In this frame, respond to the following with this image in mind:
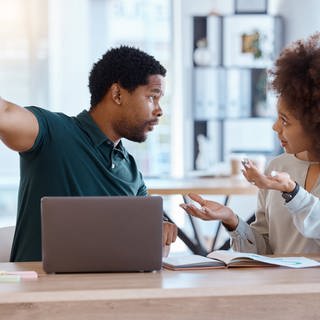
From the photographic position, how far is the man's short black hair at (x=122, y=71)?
96.3 inches

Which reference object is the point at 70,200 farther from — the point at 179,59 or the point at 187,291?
the point at 179,59

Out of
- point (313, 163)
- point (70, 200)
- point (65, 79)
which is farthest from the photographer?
point (65, 79)

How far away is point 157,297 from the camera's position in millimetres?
1546

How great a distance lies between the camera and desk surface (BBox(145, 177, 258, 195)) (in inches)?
155

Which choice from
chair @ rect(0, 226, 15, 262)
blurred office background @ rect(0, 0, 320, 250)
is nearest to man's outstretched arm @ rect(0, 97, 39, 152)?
chair @ rect(0, 226, 15, 262)

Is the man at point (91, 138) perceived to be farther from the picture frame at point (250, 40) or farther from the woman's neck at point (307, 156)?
the picture frame at point (250, 40)

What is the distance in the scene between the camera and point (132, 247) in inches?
65.9

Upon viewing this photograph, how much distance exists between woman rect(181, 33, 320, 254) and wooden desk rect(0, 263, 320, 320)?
37 cm

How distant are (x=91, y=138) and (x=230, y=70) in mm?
3910

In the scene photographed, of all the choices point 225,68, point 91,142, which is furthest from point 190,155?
point 91,142

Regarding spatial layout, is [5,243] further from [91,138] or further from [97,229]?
[97,229]

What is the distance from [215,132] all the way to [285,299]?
4.59 meters

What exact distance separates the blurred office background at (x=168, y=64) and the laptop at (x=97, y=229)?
4.19m

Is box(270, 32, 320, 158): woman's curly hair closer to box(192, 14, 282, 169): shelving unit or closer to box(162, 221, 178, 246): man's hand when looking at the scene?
box(162, 221, 178, 246): man's hand
